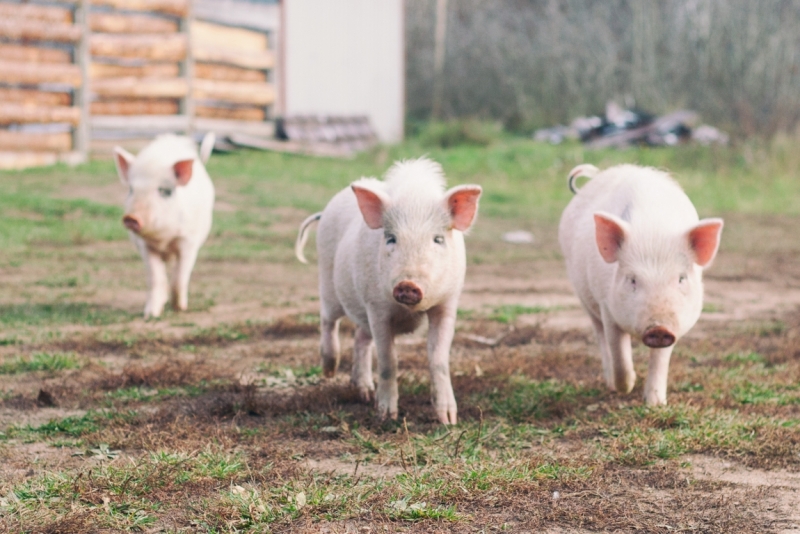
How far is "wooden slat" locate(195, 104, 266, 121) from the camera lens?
50.8 ft

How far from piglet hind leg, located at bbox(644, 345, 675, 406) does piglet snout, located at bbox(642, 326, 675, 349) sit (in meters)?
0.46

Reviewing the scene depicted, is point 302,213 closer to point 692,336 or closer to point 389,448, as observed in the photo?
point 692,336

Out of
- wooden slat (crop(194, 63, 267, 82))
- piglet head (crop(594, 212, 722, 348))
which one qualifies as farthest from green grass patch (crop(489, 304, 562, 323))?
wooden slat (crop(194, 63, 267, 82))

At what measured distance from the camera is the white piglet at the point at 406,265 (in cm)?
429

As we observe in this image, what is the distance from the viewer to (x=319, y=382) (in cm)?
529

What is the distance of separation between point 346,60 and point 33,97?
7769mm

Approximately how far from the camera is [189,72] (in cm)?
1441

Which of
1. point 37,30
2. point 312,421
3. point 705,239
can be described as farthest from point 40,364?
point 37,30

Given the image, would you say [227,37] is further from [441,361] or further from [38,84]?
[441,361]

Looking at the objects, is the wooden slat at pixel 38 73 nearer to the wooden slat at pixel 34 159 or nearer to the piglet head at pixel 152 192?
the wooden slat at pixel 34 159

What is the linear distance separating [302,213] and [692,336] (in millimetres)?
5675

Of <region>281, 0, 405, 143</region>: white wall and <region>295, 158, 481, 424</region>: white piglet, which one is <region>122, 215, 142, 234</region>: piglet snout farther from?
<region>281, 0, 405, 143</region>: white wall

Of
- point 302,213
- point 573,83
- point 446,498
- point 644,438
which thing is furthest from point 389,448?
point 573,83

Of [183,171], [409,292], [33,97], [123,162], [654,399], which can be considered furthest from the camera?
[33,97]
